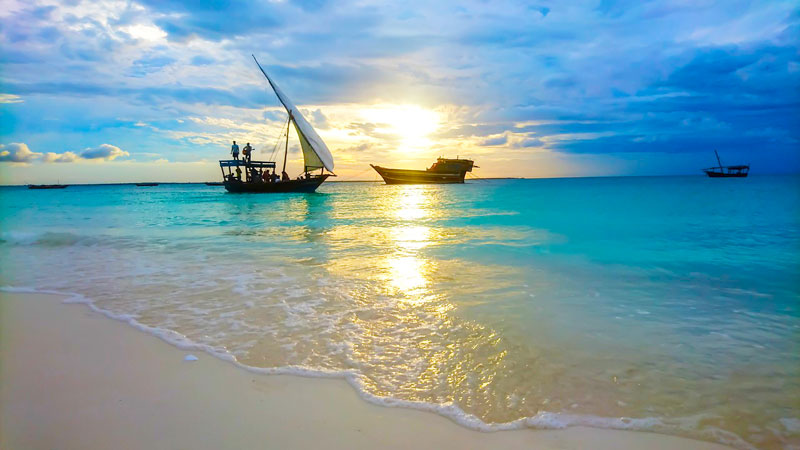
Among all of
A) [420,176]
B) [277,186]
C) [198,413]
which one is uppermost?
[420,176]

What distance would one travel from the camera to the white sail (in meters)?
51.3

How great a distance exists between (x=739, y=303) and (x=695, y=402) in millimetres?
4557

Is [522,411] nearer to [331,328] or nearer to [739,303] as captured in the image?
[331,328]

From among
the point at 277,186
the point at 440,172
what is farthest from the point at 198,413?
the point at 440,172

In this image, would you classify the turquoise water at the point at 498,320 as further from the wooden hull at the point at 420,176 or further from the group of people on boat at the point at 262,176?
the wooden hull at the point at 420,176

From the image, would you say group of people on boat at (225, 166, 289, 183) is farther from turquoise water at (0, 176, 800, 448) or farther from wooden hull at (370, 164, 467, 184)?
wooden hull at (370, 164, 467, 184)

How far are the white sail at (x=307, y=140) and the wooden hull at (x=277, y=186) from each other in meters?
1.88

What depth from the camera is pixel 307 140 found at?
173ft

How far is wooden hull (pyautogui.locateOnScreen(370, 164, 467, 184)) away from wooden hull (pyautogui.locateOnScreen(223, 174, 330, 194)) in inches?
2129

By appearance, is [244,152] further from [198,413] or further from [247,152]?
[198,413]

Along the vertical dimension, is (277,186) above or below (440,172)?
below

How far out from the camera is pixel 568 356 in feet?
14.4

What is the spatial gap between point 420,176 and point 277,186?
5851cm

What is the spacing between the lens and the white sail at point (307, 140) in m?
51.3
